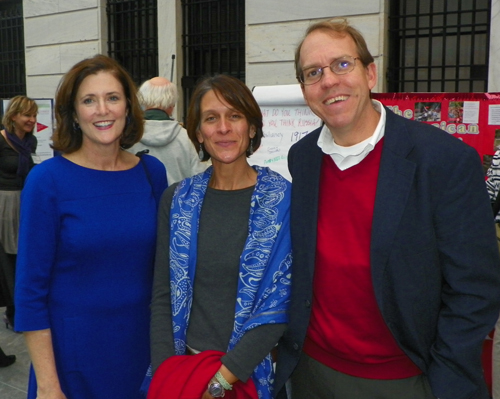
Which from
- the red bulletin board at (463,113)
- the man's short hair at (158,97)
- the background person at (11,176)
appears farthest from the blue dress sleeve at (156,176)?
the background person at (11,176)

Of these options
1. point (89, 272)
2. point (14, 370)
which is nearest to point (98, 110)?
point (89, 272)

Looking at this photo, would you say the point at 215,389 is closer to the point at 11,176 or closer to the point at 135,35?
the point at 11,176

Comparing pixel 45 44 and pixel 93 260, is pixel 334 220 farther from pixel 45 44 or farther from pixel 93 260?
pixel 45 44

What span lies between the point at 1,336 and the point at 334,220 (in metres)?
4.44

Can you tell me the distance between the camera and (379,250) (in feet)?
5.80

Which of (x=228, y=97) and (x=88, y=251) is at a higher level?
(x=228, y=97)

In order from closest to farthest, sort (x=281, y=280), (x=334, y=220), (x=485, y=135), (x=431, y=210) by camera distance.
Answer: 1. (x=431, y=210)
2. (x=334, y=220)
3. (x=281, y=280)
4. (x=485, y=135)

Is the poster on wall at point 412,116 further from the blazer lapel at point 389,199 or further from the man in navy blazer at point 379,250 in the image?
the blazer lapel at point 389,199

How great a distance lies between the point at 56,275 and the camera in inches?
84.7

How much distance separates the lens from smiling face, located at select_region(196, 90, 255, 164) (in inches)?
85.1

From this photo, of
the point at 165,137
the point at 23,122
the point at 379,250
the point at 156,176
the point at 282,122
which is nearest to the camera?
the point at 379,250

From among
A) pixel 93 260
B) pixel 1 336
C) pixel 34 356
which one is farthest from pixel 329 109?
pixel 1 336

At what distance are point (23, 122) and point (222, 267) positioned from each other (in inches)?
181

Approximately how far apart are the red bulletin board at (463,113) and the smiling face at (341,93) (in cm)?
313
